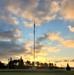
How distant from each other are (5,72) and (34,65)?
736cm

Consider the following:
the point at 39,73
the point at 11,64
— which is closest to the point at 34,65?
the point at 11,64

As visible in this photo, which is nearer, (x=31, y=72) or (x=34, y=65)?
(x=31, y=72)

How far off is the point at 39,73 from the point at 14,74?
264cm

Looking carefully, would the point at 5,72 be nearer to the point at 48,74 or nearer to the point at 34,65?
the point at 48,74

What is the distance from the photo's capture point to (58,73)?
26.1m

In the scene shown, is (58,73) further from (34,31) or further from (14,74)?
(34,31)

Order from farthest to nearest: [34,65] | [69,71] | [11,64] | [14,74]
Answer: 1. [11,64]
2. [34,65]
3. [69,71]
4. [14,74]

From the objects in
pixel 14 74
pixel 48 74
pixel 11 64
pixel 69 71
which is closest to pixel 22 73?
pixel 14 74

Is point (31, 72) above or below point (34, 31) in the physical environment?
below

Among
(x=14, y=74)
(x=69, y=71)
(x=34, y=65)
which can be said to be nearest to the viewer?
(x=14, y=74)

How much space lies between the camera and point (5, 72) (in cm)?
2475

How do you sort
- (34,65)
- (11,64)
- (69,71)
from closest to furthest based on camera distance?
(69,71), (34,65), (11,64)

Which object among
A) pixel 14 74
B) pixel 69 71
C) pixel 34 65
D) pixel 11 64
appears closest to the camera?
pixel 14 74

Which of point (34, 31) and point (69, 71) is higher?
point (34, 31)
